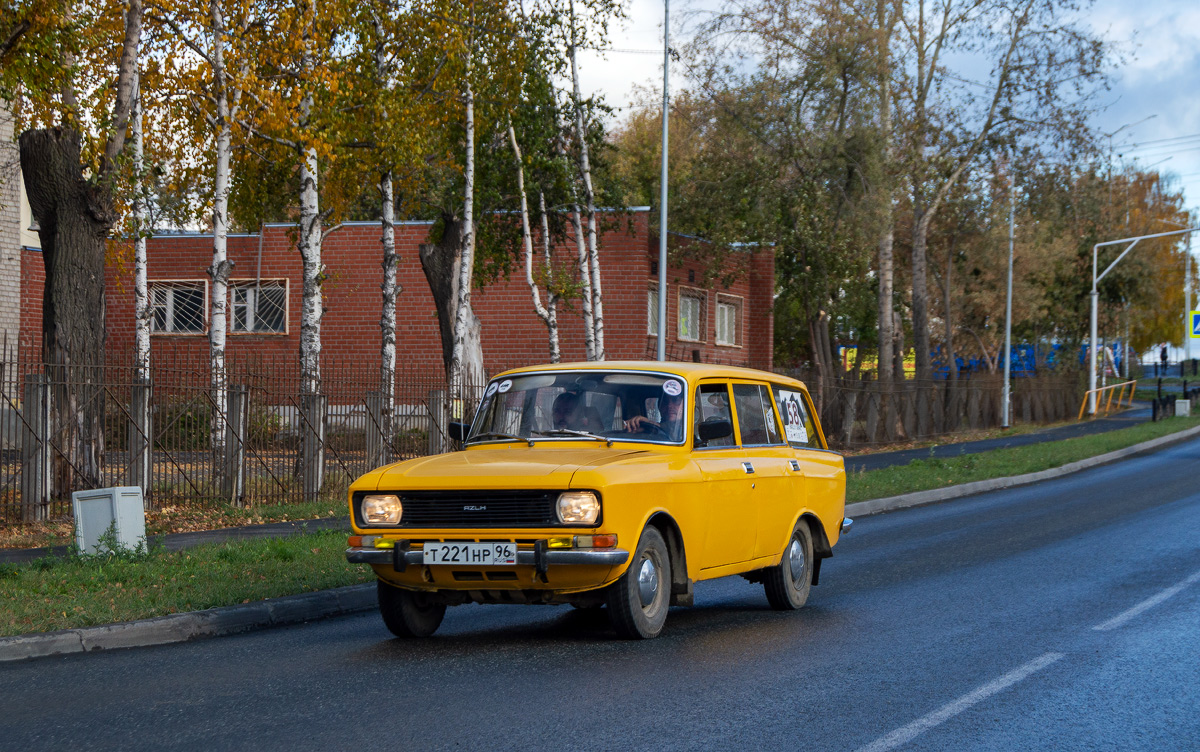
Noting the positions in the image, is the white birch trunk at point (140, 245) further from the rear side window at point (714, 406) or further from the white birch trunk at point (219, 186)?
the rear side window at point (714, 406)

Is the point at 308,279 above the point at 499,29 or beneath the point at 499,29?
beneath

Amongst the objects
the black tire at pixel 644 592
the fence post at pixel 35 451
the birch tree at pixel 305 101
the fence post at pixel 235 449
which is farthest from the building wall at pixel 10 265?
the black tire at pixel 644 592

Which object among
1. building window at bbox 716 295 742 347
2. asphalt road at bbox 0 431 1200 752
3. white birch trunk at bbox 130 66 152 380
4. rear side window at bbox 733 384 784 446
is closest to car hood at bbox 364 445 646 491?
asphalt road at bbox 0 431 1200 752

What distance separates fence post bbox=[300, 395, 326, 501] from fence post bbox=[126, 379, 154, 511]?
247cm

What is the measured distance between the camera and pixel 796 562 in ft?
31.7

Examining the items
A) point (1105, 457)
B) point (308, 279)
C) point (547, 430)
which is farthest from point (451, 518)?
point (1105, 457)

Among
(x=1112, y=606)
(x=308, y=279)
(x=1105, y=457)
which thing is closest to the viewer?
(x=1112, y=606)

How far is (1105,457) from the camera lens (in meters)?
29.4

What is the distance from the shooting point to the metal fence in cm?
1409

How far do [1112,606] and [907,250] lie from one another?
136 feet

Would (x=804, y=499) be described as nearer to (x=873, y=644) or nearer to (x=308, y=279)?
(x=873, y=644)

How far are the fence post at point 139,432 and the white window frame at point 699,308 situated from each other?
21.8m

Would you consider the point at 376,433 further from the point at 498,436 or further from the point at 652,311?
the point at 652,311

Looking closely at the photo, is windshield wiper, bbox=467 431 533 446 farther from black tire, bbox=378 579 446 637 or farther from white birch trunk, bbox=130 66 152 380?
white birch trunk, bbox=130 66 152 380
